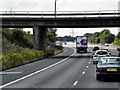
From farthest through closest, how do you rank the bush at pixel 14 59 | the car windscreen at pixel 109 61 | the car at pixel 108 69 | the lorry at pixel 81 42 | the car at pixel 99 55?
the lorry at pixel 81 42 < the car at pixel 99 55 < the bush at pixel 14 59 < the car windscreen at pixel 109 61 < the car at pixel 108 69

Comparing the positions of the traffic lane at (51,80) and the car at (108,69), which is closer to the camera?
the traffic lane at (51,80)

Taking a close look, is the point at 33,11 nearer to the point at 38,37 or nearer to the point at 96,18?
the point at 38,37

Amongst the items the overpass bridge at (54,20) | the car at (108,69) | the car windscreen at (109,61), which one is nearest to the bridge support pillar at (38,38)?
the overpass bridge at (54,20)

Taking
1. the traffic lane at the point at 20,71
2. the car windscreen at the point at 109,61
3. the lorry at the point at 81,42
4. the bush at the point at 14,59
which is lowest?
the traffic lane at the point at 20,71

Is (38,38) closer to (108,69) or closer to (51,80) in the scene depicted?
(51,80)

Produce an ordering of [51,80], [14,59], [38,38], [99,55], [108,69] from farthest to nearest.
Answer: [38,38] → [99,55] → [14,59] → [51,80] → [108,69]

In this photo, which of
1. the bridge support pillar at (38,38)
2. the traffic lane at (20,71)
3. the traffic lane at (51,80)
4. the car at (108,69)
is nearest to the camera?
the traffic lane at (51,80)

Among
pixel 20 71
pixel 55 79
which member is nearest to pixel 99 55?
pixel 20 71

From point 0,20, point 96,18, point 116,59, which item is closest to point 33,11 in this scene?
point 0,20

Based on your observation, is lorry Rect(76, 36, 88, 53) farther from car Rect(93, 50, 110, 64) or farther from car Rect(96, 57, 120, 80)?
car Rect(96, 57, 120, 80)

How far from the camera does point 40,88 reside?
13.9 meters

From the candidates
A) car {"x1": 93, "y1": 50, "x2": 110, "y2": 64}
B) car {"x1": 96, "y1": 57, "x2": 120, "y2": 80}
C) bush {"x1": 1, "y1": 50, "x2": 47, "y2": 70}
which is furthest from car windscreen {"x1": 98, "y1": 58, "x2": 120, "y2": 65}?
car {"x1": 93, "y1": 50, "x2": 110, "y2": 64}

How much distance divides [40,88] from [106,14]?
31610mm

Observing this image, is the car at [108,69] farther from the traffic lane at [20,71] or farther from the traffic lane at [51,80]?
the traffic lane at [20,71]
